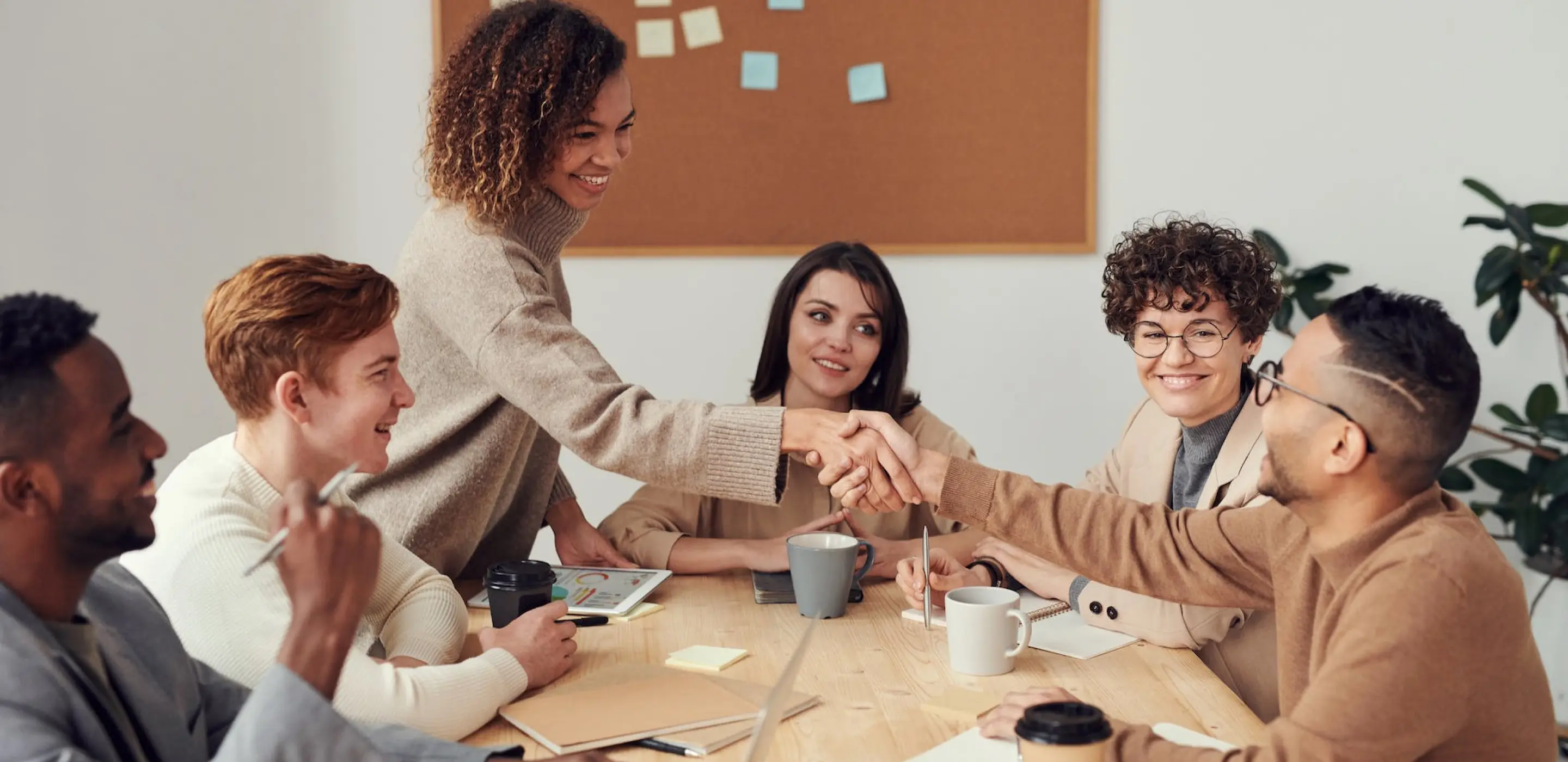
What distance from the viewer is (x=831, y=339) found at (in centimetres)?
239

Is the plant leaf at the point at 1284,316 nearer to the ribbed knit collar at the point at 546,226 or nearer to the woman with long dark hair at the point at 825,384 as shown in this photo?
the woman with long dark hair at the point at 825,384

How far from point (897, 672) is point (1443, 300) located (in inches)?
90.2

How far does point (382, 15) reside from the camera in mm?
3104

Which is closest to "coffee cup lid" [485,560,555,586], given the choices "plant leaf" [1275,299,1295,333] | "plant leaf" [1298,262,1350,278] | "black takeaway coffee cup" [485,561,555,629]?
"black takeaway coffee cup" [485,561,555,629]

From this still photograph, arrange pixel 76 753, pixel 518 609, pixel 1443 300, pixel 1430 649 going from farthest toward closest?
pixel 1443 300, pixel 518 609, pixel 1430 649, pixel 76 753

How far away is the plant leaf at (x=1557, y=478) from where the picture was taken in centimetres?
276

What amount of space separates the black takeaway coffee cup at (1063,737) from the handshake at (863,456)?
25.5 inches

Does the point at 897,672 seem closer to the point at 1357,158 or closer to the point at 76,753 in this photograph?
the point at 76,753

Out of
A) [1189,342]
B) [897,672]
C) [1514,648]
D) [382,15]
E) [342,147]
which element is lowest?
[897,672]

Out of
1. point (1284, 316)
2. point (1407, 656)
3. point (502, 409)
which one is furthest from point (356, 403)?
point (1284, 316)

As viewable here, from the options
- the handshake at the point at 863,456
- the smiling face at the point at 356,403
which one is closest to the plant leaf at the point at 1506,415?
the handshake at the point at 863,456

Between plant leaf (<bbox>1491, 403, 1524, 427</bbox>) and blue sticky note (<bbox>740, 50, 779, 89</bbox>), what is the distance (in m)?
1.87

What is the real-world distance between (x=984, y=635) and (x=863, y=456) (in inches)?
16.3

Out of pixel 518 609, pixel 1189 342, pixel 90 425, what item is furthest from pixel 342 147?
pixel 90 425
